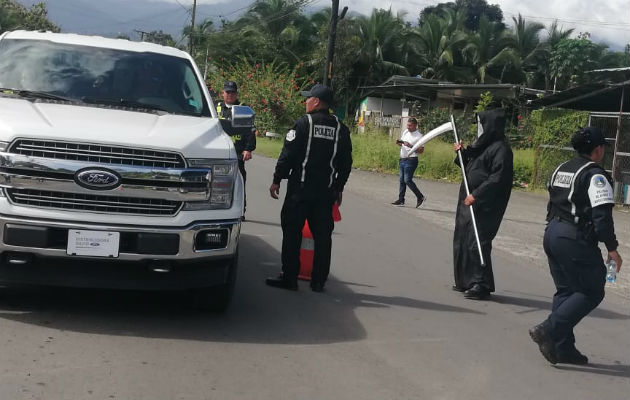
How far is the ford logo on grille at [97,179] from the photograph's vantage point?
5891mm

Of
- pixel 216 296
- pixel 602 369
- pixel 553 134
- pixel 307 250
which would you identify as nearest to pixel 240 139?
pixel 307 250

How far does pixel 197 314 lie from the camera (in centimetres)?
694

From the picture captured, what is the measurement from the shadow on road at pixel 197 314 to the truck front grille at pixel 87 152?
1.22 metres

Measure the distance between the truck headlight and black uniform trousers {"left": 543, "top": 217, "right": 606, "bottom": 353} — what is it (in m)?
2.39

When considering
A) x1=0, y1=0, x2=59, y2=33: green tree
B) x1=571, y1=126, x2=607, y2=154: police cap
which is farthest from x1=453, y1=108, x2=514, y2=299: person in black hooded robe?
x1=0, y1=0, x2=59, y2=33: green tree

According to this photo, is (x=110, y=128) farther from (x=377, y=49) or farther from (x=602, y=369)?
(x=377, y=49)

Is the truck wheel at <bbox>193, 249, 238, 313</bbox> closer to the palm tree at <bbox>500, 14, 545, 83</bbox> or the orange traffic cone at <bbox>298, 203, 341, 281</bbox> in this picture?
the orange traffic cone at <bbox>298, 203, 341, 281</bbox>

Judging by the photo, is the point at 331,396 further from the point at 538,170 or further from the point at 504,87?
the point at 504,87

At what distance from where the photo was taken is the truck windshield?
23.5 feet

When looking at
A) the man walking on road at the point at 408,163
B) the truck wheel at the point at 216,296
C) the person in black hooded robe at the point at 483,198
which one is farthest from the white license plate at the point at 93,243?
the man walking on road at the point at 408,163

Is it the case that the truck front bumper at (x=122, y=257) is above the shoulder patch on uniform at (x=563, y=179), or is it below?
below

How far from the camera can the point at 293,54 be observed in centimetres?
6066

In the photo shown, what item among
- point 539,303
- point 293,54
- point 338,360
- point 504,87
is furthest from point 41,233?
point 293,54

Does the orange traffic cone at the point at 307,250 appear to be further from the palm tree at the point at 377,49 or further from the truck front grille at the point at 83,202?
the palm tree at the point at 377,49
